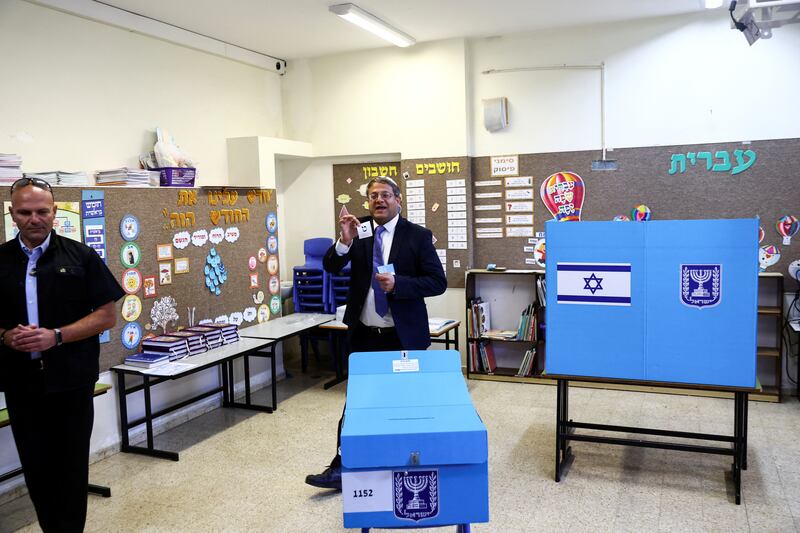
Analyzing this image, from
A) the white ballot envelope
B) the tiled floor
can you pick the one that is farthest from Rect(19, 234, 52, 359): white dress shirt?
the white ballot envelope

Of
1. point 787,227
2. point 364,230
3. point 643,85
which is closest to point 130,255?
point 364,230

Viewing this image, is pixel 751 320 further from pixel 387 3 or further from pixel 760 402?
pixel 387 3

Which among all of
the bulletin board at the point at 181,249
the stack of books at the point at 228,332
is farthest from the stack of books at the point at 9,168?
the stack of books at the point at 228,332

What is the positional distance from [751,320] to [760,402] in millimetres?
2373

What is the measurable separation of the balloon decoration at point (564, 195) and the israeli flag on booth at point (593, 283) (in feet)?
8.14

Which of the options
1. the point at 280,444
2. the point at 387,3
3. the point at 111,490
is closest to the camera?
the point at 111,490

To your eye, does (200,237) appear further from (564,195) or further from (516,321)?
(564,195)

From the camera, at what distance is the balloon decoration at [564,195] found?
18.7 ft

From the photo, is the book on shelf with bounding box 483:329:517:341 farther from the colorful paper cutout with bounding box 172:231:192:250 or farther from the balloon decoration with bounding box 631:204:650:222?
the colorful paper cutout with bounding box 172:231:192:250

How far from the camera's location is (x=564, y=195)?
18.9 ft

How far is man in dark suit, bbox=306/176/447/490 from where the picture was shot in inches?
127

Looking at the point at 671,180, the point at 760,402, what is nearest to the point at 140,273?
the point at 671,180

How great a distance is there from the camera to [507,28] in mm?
5629

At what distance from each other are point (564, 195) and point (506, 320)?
1.28 meters
